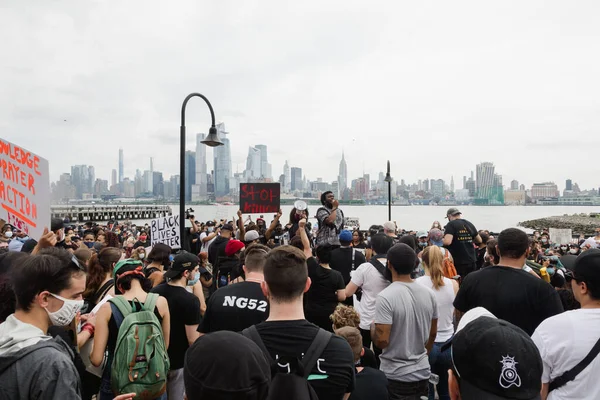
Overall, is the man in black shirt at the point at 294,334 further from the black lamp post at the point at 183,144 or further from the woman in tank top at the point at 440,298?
the black lamp post at the point at 183,144

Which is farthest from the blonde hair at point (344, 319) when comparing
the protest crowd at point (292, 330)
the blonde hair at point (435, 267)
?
the blonde hair at point (435, 267)

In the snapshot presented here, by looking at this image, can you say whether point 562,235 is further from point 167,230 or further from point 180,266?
point 180,266

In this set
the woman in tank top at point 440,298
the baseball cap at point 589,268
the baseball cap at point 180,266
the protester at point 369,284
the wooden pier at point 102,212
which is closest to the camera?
the baseball cap at point 589,268

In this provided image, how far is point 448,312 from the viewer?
448cm

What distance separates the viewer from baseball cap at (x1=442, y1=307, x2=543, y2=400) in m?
1.78

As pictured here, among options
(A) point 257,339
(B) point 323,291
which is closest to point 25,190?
(B) point 323,291

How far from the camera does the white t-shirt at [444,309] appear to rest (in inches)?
171

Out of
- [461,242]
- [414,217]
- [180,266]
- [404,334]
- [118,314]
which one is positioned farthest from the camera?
[414,217]

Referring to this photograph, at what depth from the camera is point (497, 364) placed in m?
1.79

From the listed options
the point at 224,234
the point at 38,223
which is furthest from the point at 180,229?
the point at 38,223

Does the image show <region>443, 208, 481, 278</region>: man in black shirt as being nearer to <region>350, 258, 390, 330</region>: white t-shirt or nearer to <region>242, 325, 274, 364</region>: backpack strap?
<region>350, 258, 390, 330</region>: white t-shirt

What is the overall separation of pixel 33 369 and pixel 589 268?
3.31 metres

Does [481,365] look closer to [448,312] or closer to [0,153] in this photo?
[448,312]

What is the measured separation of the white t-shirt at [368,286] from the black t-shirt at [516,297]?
1370 millimetres
